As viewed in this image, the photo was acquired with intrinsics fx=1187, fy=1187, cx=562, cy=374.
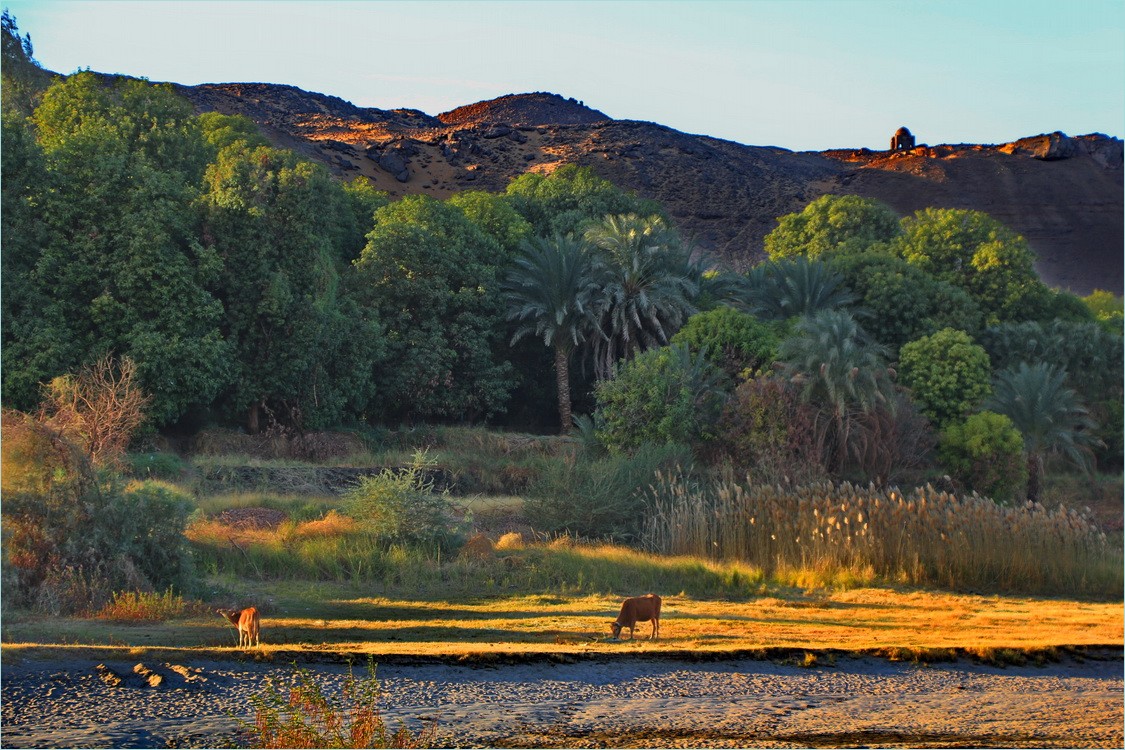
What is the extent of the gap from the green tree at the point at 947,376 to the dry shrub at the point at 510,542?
1695cm

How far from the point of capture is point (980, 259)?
41.7m

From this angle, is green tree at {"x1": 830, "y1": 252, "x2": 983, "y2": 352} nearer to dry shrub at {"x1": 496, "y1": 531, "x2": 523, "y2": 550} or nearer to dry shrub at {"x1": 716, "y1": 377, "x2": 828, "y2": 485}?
dry shrub at {"x1": 716, "y1": 377, "x2": 828, "y2": 485}

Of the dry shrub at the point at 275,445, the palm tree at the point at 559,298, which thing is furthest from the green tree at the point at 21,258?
the palm tree at the point at 559,298

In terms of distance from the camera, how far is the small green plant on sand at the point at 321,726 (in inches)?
311

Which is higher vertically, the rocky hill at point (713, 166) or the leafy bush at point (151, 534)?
the rocky hill at point (713, 166)

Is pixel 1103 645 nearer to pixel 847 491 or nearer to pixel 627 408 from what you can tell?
pixel 847 491

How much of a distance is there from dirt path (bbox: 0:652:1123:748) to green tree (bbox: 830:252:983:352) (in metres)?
27.2

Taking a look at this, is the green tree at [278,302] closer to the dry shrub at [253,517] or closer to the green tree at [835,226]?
the dry shrub at [253,517]

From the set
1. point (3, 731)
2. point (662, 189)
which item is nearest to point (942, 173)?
point (662, 189)

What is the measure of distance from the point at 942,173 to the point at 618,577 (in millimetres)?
55562

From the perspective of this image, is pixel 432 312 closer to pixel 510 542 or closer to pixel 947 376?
pixel 947 376

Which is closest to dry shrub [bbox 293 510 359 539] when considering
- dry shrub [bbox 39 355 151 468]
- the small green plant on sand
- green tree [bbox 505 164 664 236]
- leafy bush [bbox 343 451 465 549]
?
leafy bush [bbox 343 451 465 549]

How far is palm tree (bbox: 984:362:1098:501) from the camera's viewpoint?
32.3 meters

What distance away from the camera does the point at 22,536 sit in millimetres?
13656
